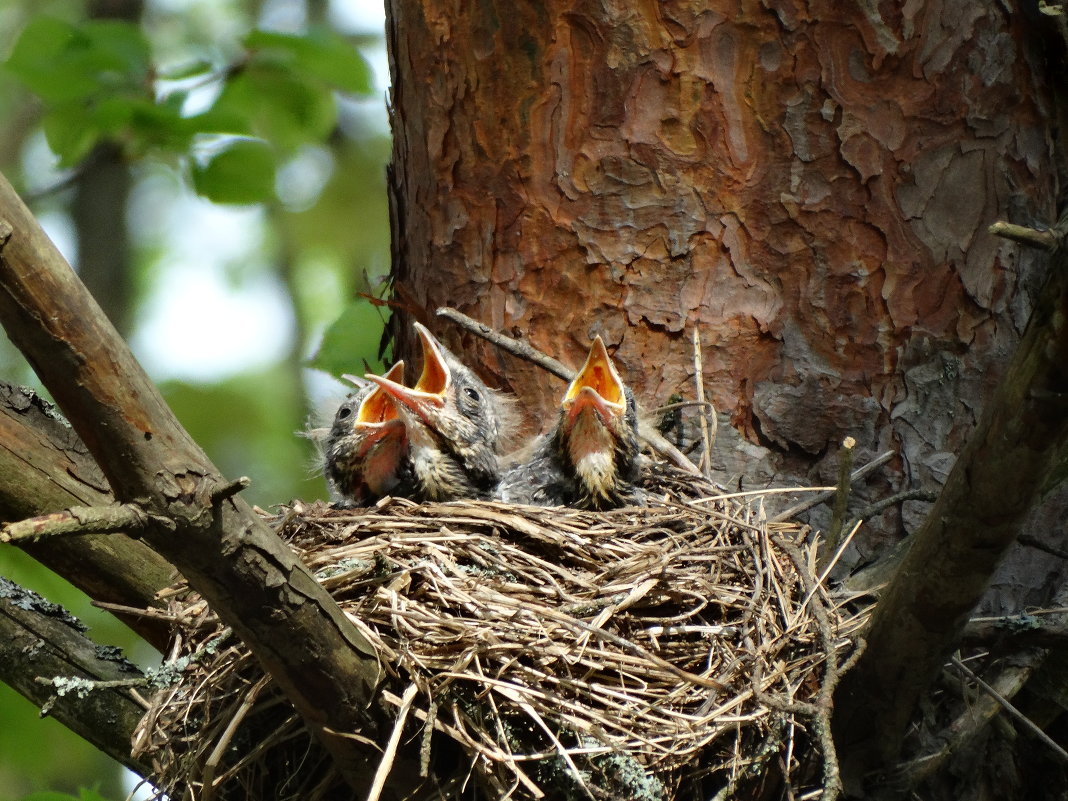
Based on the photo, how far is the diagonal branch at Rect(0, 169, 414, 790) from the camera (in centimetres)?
132

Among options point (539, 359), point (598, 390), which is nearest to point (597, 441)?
point (598, 390)

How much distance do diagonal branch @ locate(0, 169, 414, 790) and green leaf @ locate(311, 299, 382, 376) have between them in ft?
6.98

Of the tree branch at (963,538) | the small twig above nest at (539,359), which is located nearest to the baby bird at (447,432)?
the small twig above nest at (539,359)

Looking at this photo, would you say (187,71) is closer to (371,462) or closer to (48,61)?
(48,61)

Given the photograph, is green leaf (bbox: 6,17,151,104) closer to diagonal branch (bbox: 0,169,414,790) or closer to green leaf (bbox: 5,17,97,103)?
green leaf (bbox: 5,17,97,103)

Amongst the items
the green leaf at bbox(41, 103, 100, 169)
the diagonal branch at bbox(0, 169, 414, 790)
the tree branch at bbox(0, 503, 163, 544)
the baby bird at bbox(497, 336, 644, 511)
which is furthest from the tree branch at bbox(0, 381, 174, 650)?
the green leaf at bbox(41, 103, 100, 169)

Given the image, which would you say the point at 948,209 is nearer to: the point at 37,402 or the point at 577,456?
the point at 577,456

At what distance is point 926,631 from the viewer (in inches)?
75.5

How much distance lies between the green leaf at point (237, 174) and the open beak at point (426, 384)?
988 millimetres

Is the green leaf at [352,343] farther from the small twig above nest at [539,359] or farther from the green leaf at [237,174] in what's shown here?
the small twig above nest at [539,359]

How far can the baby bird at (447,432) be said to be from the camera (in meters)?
3.12

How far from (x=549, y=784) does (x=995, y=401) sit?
3.45 feet

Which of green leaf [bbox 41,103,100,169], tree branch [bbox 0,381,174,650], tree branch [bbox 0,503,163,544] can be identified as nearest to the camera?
tree branch [bbox 0,503,163,544]

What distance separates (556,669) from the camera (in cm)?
210
